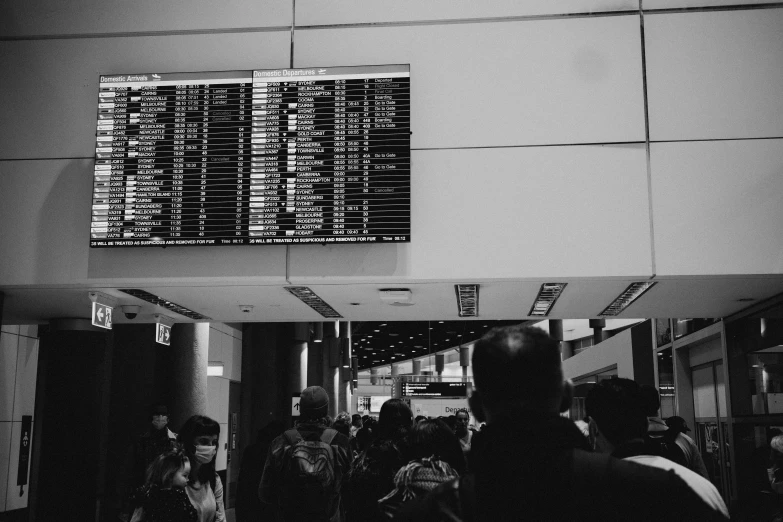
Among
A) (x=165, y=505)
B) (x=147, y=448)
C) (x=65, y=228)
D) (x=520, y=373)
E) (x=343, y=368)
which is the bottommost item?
(x=147, y=448)

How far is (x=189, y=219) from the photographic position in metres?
5.79

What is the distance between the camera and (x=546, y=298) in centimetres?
671

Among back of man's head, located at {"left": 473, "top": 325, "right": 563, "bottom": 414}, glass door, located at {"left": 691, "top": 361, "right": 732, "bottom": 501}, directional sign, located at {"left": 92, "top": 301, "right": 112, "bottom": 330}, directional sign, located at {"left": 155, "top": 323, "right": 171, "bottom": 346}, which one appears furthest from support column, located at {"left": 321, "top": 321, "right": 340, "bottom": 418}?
back of man's head, located at {"left": 473, "top": 325, "right": 563, "bottom": 414}

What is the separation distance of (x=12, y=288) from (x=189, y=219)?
163 cm

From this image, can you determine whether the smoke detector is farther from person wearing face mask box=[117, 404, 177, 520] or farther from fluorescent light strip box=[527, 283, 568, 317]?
person wearing face mask box=[117, 404, 177, 520]

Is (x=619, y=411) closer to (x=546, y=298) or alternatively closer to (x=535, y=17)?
(x=546, y=298)

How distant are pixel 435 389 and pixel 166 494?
28.6 metres

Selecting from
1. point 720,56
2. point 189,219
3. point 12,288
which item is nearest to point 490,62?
point 720,56

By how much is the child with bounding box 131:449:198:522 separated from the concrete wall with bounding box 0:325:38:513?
7329 millimetres

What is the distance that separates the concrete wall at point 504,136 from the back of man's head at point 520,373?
398 centimetres

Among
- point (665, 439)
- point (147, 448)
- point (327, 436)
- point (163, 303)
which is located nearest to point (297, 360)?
point (147, 448)

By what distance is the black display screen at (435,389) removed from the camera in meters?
31.5

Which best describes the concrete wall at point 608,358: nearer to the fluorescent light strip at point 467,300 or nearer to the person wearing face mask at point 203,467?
the fluorescent light strip at point 467,300

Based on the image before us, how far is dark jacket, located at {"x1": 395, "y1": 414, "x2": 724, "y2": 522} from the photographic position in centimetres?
154
